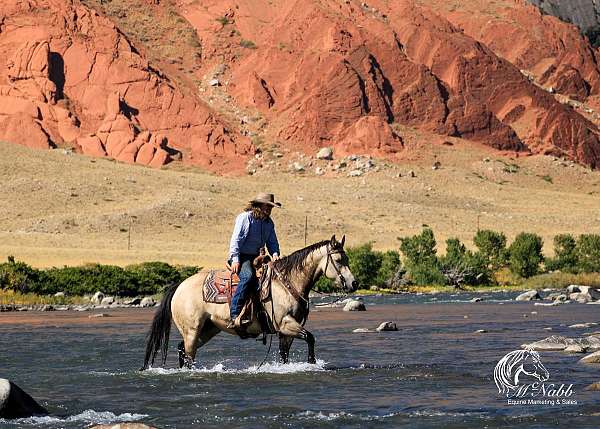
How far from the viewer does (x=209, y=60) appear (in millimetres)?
165500

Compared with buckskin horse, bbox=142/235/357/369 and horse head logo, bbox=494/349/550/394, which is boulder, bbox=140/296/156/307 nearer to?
buckskin horse, bbox=142/235/357/369

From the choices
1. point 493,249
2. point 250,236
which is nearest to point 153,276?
point 493,249

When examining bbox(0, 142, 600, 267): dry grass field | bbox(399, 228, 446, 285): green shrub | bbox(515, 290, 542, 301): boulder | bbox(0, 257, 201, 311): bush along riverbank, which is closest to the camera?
bbox(0, 257, 201, 311): bush along riverbank

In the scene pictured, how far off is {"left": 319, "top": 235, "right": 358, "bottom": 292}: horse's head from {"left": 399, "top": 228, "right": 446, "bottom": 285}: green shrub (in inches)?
1651

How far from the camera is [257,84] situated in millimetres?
151125

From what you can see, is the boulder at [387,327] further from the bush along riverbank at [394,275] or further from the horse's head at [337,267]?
the bush along riverbank at [394,275]

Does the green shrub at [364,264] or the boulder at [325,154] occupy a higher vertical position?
the boulder at [325,154]

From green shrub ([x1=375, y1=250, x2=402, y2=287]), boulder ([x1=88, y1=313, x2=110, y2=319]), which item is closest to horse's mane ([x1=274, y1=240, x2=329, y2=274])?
boulder ([x1=88, y1=313, x2=110, y2=319])

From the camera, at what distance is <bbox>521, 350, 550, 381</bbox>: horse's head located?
656 inches

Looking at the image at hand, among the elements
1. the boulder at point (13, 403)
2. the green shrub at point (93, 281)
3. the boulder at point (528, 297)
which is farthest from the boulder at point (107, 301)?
the boulder at point (13, 403)

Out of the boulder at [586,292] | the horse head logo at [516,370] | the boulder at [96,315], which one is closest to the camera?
the horse head logo at [516,370]

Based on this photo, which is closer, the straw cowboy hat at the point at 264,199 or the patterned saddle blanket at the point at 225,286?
the straw cowboy hat at the point at 264,199

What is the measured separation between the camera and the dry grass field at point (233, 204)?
85000 mm

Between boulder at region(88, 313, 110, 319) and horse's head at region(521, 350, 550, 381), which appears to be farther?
boulder at region(88, 313, 110, 319)
